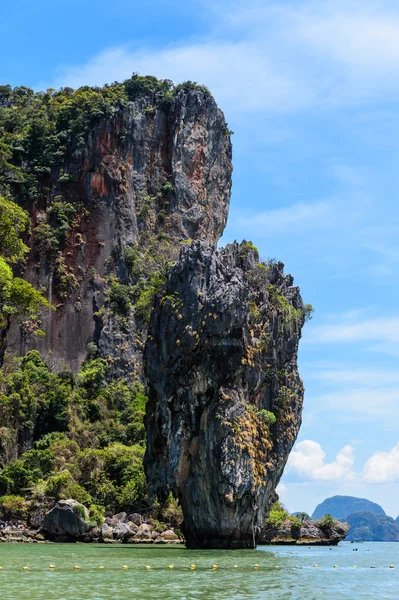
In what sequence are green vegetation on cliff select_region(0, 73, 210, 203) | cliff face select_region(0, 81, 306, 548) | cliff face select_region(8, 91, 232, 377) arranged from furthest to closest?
1. green vegetation on cliff select_region(0, 73, 210, 203)
2. cliff face select_region(8, 91, 232, 377)
3. cliff face select_region(0, 81, 306, 548)

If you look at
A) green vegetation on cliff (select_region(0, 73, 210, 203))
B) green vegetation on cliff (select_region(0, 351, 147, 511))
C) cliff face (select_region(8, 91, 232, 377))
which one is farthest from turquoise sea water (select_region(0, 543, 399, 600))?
green vegetation on cliff (select_region(0, 73, 210, 203))

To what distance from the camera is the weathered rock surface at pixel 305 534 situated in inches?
2785

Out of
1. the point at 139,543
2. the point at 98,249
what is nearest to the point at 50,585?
the point at 139,543

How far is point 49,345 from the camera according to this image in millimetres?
90938

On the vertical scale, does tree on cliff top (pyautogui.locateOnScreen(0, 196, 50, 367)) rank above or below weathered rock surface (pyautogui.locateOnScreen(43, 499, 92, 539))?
above

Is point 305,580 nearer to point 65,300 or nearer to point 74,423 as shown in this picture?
point 74,423

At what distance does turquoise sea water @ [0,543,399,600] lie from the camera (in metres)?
23.6

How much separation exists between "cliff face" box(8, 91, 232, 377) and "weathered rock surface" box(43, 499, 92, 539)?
32.4 meters

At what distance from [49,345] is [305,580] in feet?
213

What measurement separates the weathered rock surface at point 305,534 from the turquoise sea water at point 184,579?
105ft

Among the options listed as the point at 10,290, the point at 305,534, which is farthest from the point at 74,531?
the point at 305,534

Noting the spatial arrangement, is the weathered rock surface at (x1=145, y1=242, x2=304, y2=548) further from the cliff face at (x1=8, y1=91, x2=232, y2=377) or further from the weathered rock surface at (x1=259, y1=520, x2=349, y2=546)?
the cliff face at (x1=8, y1=91, x2=232, y2=377)

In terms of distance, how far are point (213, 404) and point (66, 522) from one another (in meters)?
19.0

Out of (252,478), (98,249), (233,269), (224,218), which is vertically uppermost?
(224,218)
